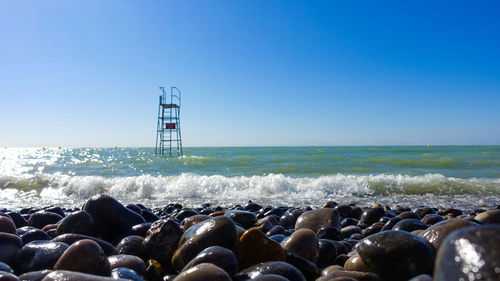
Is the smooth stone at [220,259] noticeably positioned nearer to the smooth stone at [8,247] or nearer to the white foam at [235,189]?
the smooth stone at [8,247]

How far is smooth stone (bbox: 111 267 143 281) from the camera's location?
2.17 m

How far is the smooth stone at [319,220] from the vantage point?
4.10 meters

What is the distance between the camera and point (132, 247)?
9.76 feet

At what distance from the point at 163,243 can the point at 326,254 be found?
4.46 feet

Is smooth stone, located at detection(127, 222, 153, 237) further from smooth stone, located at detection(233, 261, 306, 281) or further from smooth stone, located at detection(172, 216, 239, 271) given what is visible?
smooth stone, located at detection(233, 261, 306, 281)

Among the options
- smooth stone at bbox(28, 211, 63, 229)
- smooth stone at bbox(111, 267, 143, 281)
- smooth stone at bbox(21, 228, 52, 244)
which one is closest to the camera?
smooth stone at bbox(111, 267, 143, 281)

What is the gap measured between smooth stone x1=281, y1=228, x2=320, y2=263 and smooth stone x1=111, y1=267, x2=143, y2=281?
1.14m

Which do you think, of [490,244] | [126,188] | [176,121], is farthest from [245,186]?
[176,121]

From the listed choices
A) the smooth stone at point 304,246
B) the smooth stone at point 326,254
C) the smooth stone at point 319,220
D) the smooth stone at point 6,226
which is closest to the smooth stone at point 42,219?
the smooth stone at point 6,226

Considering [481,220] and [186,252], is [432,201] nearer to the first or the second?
[481,220]

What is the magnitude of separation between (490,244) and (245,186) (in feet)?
34.6

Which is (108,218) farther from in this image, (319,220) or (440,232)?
(440,232)

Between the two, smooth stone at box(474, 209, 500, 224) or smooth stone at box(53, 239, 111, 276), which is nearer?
smooth stone at box(53, 239, 111, 276)

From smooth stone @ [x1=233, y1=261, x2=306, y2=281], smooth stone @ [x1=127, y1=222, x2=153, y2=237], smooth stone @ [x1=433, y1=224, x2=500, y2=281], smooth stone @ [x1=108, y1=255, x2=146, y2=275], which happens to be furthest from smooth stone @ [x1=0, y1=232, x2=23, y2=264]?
smooth stone @ [x1=433, y1=224, x2=500, y2=281]
